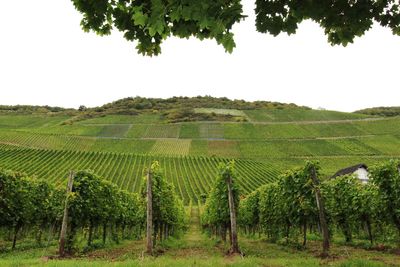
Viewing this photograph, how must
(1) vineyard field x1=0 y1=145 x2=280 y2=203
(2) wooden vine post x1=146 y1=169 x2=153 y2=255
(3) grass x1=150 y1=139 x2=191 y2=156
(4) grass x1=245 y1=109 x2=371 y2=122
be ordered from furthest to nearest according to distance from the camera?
(4) grass x1=245 y1=109 x2=371 y2=122
(3) grass x1=150 y1=139 x2=191 y2=156
(1) vineyard field x1=0 y1=145 x2=280 y2=203
(2) wooden vine post x1=146 y1=169 x2=153 y2=255

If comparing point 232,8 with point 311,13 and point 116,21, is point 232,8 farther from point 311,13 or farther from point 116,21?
point 116,21

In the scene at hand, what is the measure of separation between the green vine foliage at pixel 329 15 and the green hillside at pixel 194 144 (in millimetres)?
47283

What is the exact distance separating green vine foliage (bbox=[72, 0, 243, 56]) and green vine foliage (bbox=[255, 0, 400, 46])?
2.71 feet

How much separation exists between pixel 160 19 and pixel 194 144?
8581 centimetres

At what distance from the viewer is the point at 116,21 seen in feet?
16.6

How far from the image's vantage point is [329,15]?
500cm

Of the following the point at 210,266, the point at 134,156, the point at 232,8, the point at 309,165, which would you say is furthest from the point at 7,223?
the point at 134,156

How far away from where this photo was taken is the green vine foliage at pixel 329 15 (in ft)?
16.0

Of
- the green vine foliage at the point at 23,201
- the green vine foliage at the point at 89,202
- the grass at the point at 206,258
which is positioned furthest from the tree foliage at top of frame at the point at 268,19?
the green vine foliage at the point at 23,201

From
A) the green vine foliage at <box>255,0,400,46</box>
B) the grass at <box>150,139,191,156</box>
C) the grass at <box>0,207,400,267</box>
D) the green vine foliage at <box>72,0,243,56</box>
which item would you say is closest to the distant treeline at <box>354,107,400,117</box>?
the grass at <box>150,139,191,156</box>

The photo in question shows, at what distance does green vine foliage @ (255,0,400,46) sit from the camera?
4891 mm

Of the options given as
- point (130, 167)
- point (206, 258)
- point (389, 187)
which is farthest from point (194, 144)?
point (206, 258)

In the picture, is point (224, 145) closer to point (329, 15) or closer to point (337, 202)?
point (337, 202)

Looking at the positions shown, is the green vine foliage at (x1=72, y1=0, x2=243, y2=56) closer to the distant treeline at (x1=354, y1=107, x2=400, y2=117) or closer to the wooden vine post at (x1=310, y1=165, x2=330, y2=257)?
the wooden vine post at (x1=310, y1=165, x2=330, y2=257)
